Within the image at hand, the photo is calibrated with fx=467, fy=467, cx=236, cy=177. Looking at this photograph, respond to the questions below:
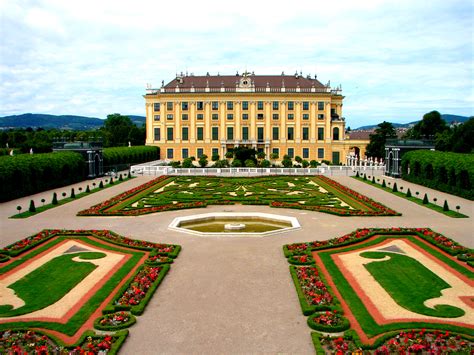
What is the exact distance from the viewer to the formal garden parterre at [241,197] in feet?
105

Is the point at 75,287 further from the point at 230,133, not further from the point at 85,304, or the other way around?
the point at 230,133

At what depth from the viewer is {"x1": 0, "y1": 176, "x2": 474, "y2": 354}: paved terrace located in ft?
40.3

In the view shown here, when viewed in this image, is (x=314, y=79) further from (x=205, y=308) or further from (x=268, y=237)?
(x=205, y=308)

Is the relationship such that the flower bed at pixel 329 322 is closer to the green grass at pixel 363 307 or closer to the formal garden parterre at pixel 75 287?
the green grass at pixel 363 307

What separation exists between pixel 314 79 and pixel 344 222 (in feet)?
207

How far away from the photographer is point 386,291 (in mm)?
15930

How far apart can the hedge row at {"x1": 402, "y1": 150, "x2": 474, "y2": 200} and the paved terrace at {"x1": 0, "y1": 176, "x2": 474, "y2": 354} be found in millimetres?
6609

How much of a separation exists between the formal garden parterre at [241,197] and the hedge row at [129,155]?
14168 mm

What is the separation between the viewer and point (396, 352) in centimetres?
1156

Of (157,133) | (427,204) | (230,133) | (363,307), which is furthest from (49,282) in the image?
(157,133)

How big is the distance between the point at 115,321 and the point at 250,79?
73.0 metres

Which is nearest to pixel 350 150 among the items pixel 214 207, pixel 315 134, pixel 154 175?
pixel 315 134

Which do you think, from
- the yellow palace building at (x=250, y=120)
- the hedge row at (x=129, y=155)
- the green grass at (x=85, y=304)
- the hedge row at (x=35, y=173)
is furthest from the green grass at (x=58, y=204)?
the yellow palace building at (x=250, y=120)

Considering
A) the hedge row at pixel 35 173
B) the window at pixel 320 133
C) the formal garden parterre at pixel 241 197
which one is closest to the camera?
the formal garden parterre at pixel 241 197
